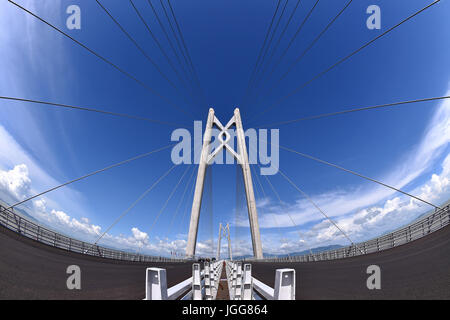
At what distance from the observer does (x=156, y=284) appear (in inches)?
70.7

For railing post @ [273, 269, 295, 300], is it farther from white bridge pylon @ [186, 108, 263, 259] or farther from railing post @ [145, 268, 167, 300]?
white bridge pylon @ [186, 108, 263, 259]

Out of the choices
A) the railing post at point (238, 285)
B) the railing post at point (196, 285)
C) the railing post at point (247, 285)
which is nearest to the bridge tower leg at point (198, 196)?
the railing post at point (238, 285)

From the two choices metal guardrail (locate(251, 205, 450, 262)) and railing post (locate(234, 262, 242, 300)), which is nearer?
railing post (locate(234, 262, 242, 300))

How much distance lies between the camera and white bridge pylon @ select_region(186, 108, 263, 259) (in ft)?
86.2

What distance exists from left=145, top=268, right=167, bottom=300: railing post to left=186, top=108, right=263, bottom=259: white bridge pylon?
25.3 metres

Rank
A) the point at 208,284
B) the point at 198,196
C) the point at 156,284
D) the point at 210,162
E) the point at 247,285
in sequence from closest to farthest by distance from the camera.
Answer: the point at 156,284 < the point at 247,285 < the point at 208,284 < the point at 198,196 < the point at 210,162

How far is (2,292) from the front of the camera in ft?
11.2

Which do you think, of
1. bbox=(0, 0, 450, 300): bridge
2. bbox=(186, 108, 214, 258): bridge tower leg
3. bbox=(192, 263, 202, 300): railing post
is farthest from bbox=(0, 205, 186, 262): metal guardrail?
bbox=(192, 263, 202, 300): railing post

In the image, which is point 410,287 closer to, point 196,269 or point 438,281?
point 438,281

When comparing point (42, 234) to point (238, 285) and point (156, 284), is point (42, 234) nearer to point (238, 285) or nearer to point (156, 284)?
point (238, 285)

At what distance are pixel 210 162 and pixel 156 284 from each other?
1080 inches

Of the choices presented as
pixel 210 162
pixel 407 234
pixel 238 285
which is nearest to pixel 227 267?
pixel 238 285
